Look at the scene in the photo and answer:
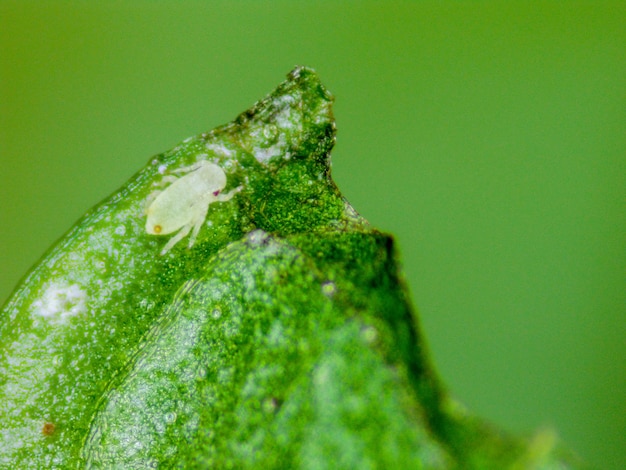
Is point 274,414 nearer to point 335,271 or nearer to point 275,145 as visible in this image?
point 335,271

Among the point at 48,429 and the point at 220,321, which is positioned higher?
the point at 220,321

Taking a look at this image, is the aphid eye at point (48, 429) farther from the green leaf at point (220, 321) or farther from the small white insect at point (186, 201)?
the small white insect at point (186, 201)

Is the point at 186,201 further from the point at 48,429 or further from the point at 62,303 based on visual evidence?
the point at 48,429

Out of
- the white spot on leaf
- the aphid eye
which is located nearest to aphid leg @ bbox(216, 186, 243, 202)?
the white spot on leaf

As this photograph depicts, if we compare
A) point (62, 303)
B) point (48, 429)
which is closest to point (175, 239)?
point (62, 303)

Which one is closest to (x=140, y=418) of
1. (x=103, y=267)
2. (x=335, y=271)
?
(x=103, y=267)

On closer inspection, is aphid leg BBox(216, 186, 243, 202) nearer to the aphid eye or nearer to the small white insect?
the small white insect

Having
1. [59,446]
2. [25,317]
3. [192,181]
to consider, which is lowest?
[59,446]
